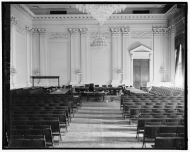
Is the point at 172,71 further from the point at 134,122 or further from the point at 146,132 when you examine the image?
the point at 146,132

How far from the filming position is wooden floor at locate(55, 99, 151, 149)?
656 centimetres

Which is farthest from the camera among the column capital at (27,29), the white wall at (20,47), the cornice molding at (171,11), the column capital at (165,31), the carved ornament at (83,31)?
the carved ornament at (83,31)

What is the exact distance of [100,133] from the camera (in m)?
7.70

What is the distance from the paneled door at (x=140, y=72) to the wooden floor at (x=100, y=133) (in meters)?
12.6

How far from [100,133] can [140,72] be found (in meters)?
16.1

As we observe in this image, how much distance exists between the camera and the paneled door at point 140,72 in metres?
23.1

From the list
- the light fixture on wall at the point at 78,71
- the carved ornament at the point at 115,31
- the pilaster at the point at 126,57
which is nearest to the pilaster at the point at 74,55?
A: the light fixture on wall at the point at 78,71

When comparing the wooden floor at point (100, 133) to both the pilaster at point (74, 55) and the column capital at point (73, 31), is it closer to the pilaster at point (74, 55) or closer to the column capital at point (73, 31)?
the pilaster at point (74, 55)

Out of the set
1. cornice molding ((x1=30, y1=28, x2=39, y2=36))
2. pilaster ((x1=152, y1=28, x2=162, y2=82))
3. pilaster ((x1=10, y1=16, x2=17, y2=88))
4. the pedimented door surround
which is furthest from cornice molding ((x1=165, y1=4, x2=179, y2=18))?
pilaster ((x1=10, y1=16, x2=17, y2=88))

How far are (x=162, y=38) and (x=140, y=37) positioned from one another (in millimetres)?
1928

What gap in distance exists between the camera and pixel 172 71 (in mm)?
Answer: 21922

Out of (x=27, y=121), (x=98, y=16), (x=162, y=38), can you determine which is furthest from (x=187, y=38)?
(x=162, y=38)

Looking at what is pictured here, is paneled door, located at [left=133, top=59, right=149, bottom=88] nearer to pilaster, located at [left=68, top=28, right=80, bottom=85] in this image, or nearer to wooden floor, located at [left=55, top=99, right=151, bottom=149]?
pilaster, located at [left=68, top=28, right=80, bottom=85]

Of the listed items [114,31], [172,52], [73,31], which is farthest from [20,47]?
[172,52]
